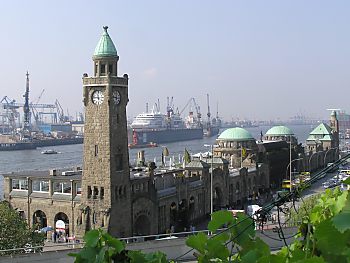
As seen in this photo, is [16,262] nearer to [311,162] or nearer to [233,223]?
[233,223]

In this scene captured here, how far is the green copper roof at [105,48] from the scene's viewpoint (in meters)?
37.2

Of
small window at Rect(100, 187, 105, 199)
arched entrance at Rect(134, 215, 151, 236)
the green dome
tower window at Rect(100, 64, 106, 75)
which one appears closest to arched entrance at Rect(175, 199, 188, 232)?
arched entrance at Rect(134, 215, 151, 236)

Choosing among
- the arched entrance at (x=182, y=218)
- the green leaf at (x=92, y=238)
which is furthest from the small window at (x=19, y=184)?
A: the green leaf at (x=92, y=238)

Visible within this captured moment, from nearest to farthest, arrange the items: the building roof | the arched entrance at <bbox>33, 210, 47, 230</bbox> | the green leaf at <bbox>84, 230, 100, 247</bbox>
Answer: the green leaf at <bbox>84, 230, 100, 247</bbox>, the arched entrance at <bbox>33, 210, 47, 230</bbox>, the building roof

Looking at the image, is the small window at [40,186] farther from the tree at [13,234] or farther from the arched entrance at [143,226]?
the tree at [13,234]

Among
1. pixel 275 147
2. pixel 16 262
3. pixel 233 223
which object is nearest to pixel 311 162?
pixel 275 147

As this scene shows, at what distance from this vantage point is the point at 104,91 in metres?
36.8

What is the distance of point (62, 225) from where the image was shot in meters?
39.8

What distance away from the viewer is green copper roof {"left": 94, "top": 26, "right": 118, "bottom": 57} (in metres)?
37.2

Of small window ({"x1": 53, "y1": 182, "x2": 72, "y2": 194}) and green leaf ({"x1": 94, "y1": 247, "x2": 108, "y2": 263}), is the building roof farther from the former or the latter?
green leaf ({"x1": 94, "y1": 247, "x2": 108, "y2": 263})

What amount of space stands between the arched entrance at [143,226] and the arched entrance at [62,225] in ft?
16.6

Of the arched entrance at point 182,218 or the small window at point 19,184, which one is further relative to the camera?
the arched entrance at point 182,218

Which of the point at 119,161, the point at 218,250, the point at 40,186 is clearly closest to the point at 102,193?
the point at 119,161

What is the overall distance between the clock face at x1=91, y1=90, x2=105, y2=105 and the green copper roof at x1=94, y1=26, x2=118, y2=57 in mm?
2564
